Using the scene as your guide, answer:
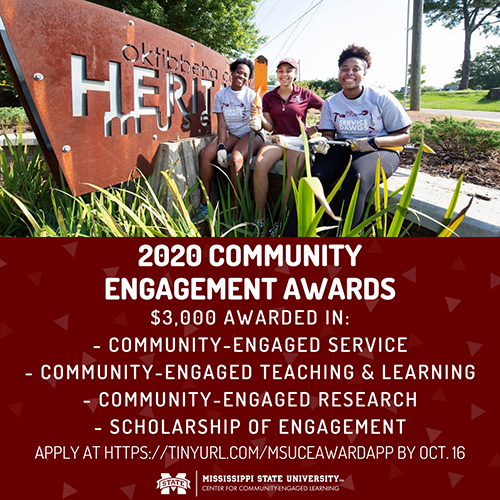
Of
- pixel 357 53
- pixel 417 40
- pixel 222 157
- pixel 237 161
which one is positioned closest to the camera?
pixel 357 53

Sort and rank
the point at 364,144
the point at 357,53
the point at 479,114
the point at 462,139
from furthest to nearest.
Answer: the point at 479,114
the point at 462,139
the point at 357,53
the point at 364,144

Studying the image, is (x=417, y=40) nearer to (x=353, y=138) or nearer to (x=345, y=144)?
(x=353, y=138)

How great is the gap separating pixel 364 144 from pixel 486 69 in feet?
132

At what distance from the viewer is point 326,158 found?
235 cm

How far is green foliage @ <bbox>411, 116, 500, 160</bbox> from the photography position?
329cm

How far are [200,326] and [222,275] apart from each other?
0.16 m

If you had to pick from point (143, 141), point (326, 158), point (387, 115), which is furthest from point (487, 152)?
point (143, 141)

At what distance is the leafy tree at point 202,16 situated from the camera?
11836 mm

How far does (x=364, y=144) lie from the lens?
222 centimetres

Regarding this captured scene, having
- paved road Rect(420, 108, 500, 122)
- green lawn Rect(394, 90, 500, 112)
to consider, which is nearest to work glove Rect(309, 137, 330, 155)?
paved road Rect(420, 108, 500, 122)

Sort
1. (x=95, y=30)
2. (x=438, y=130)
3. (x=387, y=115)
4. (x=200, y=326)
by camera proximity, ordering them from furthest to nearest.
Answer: (x=438, y=130) < (x=387, y=115) < (x=95, y=30) < (x=200, y=326)

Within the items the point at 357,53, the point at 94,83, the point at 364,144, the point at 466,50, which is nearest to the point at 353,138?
the point at 364,144

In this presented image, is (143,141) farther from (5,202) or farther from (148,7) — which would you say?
(148,7)

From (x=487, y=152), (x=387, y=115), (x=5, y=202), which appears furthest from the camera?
(x=487, y=152)
